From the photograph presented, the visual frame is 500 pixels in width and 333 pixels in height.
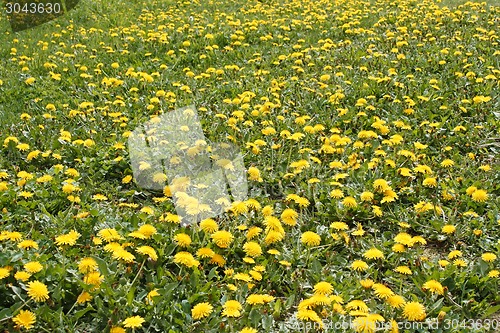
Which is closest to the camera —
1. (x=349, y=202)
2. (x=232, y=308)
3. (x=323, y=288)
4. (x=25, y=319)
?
(x=25, y=319)

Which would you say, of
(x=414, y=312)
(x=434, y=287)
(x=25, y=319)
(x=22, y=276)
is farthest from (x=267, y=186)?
(x=25, y=319)

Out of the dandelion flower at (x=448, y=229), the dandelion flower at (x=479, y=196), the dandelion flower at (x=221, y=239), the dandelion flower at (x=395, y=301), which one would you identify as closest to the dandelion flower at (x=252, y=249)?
the dandelion flower at (x=221, y=239)

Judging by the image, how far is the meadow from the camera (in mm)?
2998

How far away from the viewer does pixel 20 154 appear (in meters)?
4.87

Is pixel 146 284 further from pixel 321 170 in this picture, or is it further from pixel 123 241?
pixel 321 170

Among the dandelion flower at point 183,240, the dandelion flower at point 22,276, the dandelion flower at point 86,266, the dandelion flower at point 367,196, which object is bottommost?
the dandelion flower at point 367,196

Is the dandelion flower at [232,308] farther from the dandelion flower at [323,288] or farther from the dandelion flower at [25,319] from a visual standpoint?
the dandelion flower at [25,319]

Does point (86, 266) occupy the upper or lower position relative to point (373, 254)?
upper

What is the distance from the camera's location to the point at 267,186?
450cm

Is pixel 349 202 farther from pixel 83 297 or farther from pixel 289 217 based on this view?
pixel 83 297

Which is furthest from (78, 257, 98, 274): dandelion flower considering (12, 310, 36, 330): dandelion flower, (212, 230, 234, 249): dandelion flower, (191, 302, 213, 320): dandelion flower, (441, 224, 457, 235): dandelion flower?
(441, 224, 457, 235): dandelion flower

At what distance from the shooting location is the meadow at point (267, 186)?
300 cm

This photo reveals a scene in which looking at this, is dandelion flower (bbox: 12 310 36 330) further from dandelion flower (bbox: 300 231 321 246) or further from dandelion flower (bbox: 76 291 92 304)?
dandelion flower (bbox: 300 231 321 246)

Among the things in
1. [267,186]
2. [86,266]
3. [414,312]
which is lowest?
[267,186]
